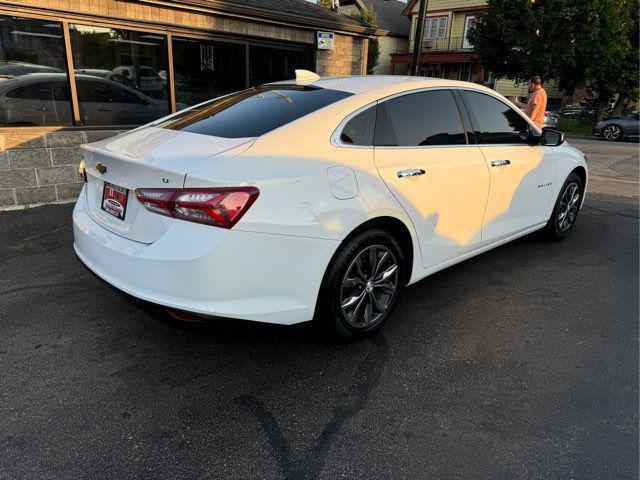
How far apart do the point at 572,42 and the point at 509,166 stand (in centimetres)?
2268

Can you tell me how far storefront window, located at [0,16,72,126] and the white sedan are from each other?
3.91 m

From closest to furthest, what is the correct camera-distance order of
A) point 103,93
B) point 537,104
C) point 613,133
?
1. point 103,93
2. point 537,104
3. point 613,133

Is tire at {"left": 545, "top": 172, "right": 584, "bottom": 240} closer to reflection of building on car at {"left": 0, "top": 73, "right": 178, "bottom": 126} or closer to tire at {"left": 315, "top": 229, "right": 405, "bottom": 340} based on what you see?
tire at {"left": 315, "top": 229, "right": 405, "bottom": 340}

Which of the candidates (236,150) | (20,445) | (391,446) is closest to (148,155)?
(236,150)

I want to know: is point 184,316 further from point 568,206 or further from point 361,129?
point 568,206

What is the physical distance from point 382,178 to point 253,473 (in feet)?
5.82

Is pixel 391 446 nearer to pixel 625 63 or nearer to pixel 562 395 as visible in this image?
pixel 562 395

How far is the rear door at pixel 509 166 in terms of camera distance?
3893mm

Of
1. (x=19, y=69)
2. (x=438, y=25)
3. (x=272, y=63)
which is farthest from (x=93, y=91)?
(x=438, y=25)

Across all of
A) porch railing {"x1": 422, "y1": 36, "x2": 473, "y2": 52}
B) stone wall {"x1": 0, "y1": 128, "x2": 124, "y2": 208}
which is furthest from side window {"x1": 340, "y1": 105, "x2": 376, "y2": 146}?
porch railing {"x1": 422, "y1": 36, "x2": 473, "y2": 52}

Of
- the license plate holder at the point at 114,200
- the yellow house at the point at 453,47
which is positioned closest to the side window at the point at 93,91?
the license plate holder at the point at 114,200

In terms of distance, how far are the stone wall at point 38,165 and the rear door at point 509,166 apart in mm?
5253

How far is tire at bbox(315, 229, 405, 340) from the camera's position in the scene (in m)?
2.83

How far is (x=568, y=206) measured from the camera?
5.25 m
